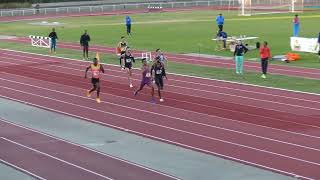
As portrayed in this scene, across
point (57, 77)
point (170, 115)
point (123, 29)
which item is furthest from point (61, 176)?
point (123, 29)

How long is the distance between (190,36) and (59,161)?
30.8m

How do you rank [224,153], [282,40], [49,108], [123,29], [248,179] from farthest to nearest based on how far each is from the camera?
[123,29]
[282,40]
[49,108]
[224,153]
[248,179]

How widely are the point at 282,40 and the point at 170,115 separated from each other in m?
22.0

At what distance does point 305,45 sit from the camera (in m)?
34.0

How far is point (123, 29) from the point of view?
5247 cm

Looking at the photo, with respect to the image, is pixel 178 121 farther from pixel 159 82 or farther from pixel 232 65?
pixel 232 65

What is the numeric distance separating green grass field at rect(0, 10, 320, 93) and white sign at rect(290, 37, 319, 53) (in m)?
0.33

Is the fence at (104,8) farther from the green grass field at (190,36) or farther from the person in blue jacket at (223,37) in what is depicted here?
the person in blue jacket at (223,37)

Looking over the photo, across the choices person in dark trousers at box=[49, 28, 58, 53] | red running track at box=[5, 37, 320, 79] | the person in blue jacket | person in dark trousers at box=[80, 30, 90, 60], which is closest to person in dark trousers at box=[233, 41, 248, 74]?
red running track at box=[5, 37, 320, 79]

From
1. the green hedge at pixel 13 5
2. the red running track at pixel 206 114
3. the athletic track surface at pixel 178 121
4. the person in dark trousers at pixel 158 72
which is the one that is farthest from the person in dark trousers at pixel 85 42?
the green hedge at pixel 13 5

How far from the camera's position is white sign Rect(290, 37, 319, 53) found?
109 feet

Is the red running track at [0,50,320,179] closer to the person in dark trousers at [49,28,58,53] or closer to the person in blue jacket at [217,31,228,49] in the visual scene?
the person in blue jacket at [217,31,228,49]

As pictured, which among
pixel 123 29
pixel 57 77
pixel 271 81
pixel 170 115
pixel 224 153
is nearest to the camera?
pixel 224 153

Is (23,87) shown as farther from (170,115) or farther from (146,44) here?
(146,44)
